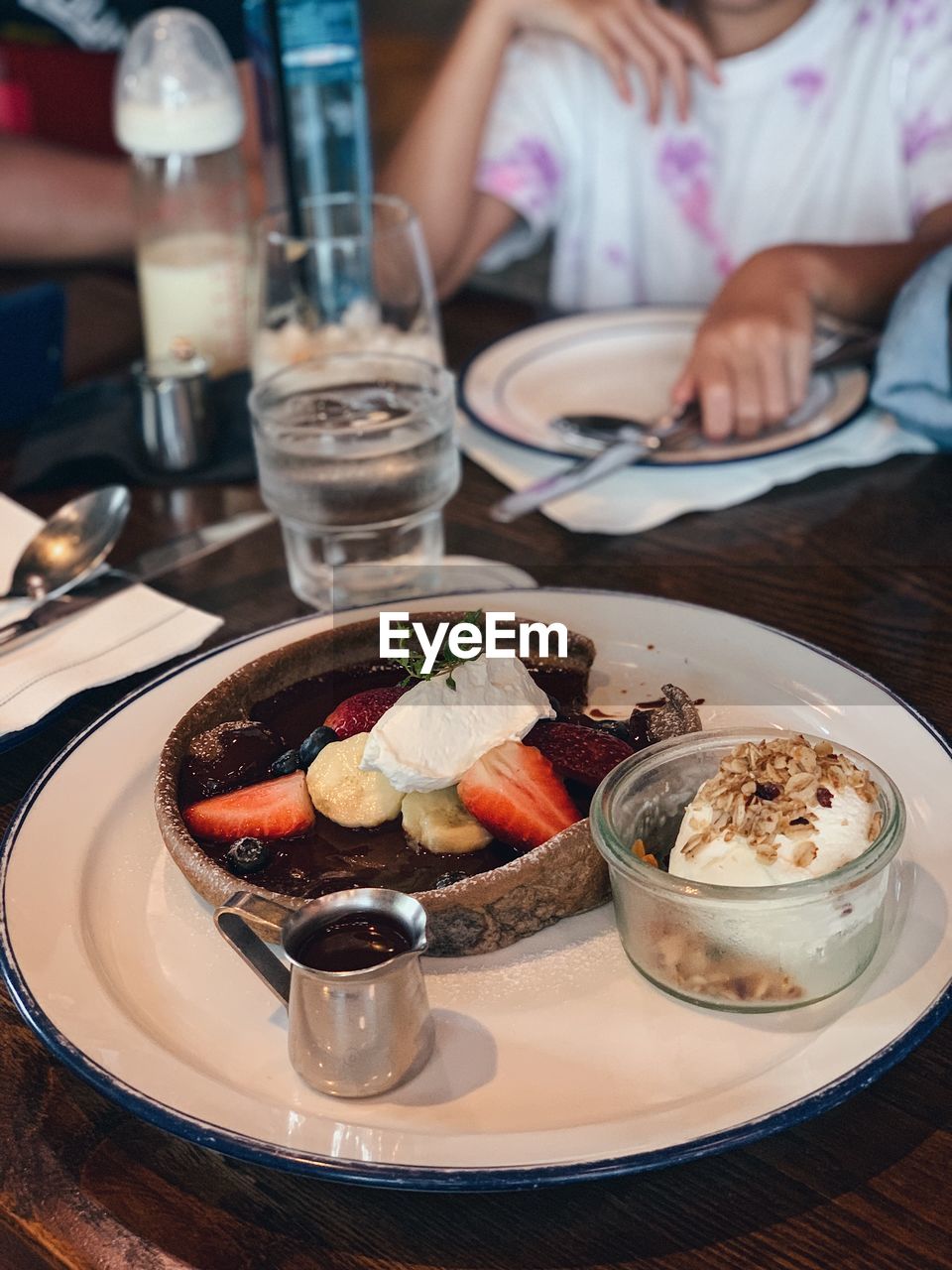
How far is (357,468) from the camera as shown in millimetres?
1292

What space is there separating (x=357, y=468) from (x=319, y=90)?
0.68 meters

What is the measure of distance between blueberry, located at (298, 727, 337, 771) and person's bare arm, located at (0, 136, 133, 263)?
5.18 ft

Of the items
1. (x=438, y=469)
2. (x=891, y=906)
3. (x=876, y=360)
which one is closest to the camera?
(x=891, y=906)

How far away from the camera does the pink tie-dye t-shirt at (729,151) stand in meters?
2.17

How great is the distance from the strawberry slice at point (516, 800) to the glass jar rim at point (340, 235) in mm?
815

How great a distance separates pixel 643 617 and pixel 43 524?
654 mm

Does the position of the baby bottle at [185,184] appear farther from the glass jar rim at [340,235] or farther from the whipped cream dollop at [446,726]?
the whipped cream dollop at [446,726]

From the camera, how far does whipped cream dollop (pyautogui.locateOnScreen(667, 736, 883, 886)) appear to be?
80 centimetres

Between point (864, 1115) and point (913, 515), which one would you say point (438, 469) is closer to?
point (913, 515)

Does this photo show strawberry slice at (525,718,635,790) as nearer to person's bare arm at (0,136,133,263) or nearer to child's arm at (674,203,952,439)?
child's arm at (674,203,952,439)

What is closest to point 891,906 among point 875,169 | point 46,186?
point 875,169

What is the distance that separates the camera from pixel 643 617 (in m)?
1.20

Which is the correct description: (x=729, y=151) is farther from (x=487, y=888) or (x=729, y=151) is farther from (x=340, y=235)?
(x=487, y=888)

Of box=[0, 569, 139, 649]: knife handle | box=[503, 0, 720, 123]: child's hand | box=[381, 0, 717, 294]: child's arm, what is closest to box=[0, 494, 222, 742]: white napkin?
box=[0, 569, 139, 649]: knife handle
